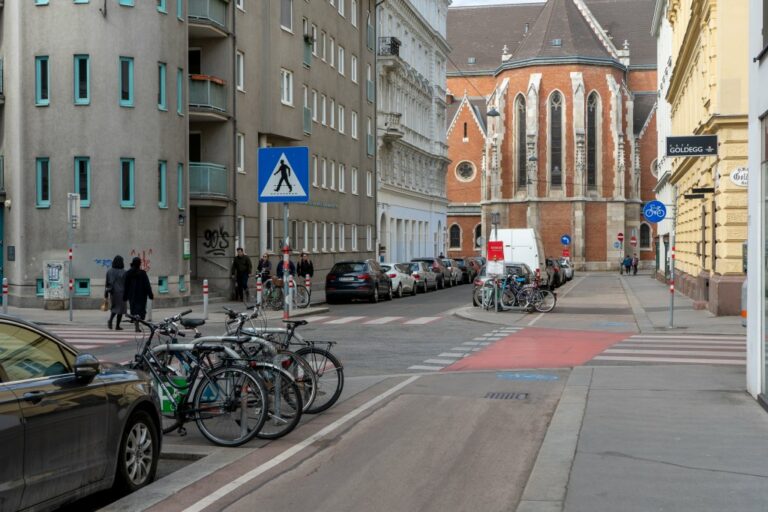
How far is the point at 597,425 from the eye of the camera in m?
9.64

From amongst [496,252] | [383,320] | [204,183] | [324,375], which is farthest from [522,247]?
[324,375]

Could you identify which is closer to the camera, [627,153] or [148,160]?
[148,160]

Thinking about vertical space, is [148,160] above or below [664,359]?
above

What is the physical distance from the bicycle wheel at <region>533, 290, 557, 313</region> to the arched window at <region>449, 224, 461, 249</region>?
2836 inches

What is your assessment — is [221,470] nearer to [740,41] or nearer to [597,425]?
[597,425]

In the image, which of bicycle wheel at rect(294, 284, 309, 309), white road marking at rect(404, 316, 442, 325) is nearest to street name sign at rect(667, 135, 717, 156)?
white road marking at rect(404, 316, 442, 325)

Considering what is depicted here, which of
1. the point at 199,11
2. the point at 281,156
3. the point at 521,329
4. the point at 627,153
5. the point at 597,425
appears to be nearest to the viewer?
the point at 597,425

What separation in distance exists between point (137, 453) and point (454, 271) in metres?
50.0

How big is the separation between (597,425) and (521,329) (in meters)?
13.3

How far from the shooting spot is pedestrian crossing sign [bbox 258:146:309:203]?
1345 cm

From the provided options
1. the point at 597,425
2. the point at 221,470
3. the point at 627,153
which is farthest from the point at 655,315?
the point at 627,153

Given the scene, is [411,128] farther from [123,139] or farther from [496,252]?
[123,139]

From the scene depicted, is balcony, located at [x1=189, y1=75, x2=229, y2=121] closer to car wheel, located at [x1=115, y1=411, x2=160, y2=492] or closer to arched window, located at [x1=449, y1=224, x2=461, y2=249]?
car wheel, located at [x1=115, y1=411, x2=160, y2=492]

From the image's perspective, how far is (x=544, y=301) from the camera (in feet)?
97.2
